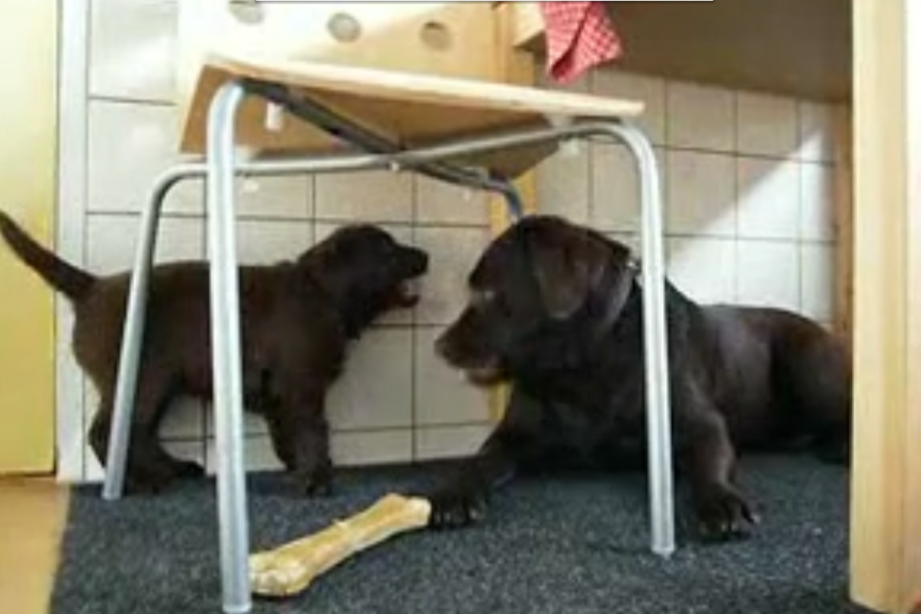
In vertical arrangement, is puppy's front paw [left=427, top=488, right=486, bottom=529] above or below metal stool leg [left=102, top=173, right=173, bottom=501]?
below

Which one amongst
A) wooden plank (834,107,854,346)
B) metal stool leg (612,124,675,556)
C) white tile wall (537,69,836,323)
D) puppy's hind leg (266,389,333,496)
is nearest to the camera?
metal stool leg (612,124,675,556)

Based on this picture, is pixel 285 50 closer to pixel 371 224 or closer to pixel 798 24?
pixel 371 224

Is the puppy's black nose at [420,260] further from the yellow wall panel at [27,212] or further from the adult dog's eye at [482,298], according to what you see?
the yellow wall panel at [27,212]

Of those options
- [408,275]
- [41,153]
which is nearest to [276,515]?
[408,275]

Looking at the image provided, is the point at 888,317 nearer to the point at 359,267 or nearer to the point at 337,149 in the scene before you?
the point at 337,149

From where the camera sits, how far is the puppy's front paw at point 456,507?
3.54ft

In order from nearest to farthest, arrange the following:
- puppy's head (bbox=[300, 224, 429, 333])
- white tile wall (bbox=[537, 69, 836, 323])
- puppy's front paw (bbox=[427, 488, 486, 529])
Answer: puppy's front paw (bbox=[427, 488, 486, 529]), puppy's head (bbox=[300, 224, 429, 333]), white tile wall (bbox=[537, 69, 836, 323])

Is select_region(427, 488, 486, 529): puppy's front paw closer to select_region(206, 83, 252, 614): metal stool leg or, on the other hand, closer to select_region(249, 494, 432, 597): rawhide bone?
select_region(249, 494, 432, 597): rawhide bone

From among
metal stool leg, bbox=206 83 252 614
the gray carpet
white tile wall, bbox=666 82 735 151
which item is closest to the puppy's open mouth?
the gray carpet

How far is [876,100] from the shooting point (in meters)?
0.79

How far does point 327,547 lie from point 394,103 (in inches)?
17.3

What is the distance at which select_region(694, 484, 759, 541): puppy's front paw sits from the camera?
100 cm

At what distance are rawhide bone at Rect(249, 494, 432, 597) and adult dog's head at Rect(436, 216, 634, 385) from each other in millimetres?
253

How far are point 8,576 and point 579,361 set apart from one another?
2.31 ft
